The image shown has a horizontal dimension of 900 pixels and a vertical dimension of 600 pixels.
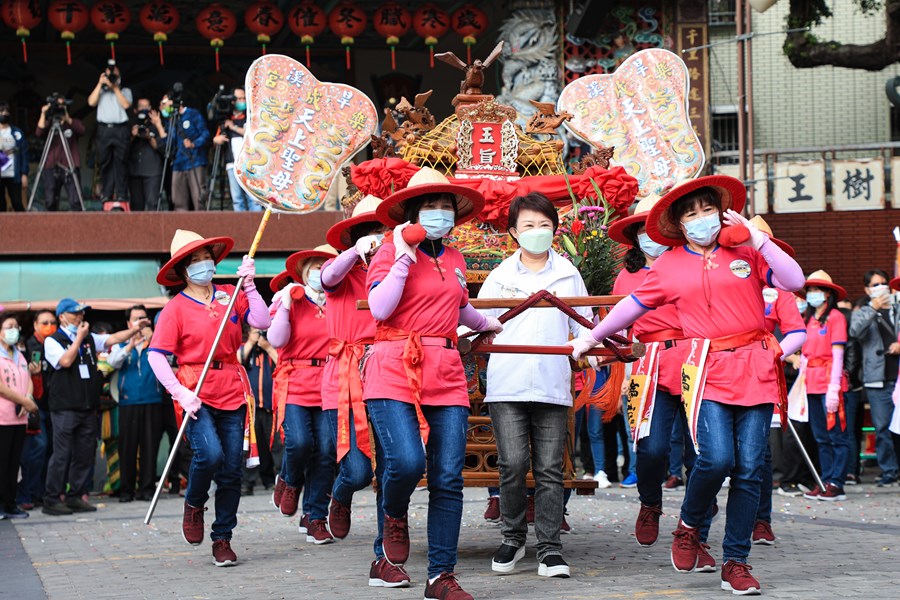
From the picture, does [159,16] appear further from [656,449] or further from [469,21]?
[656,449]

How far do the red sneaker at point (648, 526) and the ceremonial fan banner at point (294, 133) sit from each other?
3.05 meters

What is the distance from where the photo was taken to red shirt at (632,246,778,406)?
6.80 m

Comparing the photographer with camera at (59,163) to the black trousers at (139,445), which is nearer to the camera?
the black trousers at (139,445)

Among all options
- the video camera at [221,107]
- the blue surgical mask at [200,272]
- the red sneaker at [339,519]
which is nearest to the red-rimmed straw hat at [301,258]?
the blue surgical mask at [200,272]

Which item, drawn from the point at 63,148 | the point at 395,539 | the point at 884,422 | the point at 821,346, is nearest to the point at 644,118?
the point at 821,346

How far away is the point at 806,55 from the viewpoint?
20250 millimetres

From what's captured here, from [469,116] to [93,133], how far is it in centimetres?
1547

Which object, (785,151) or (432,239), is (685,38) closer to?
(785,151)

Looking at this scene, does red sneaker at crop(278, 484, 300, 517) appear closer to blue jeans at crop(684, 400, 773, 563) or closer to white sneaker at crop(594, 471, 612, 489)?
blue jeans at crop(684, 400, 773, 563)

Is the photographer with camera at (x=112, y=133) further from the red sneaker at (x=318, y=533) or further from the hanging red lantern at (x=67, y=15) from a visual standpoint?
the red sneaker at (x=318, y=533)

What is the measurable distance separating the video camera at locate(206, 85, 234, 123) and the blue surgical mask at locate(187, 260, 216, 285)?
10.1 meters

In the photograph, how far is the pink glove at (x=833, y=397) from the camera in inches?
498

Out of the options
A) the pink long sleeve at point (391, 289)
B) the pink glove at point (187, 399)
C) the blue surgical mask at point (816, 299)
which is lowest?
the pink glove at point (187, 399)

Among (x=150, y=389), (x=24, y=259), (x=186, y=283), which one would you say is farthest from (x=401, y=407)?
(x=24, y=259)
